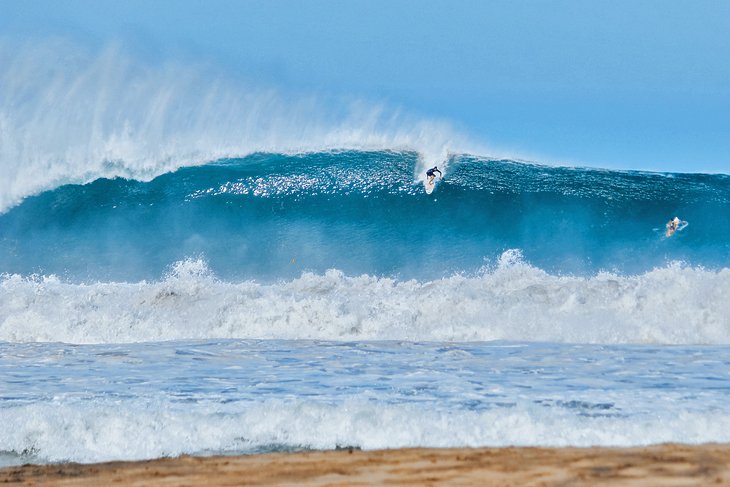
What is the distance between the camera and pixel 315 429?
4.23m

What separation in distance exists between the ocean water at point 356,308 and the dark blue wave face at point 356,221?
0.14 feet

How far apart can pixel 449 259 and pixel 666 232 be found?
433 cm

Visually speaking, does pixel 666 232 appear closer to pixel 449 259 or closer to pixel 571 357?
pixel 449 259

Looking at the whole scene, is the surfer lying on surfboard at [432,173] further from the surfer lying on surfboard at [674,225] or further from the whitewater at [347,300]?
the surfer lying on surfboard at [674,225]

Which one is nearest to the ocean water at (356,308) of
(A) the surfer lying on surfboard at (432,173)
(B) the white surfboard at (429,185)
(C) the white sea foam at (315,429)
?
(C) the white sea foam at (315,429)

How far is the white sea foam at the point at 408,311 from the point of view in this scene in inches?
344

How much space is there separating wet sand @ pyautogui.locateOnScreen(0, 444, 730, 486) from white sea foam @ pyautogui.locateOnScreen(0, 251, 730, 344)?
476 centimetres

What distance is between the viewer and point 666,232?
50.9 ft

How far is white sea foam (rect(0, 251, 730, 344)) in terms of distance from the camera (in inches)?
344

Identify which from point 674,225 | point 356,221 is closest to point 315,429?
point 356,221

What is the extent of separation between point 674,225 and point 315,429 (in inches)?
511

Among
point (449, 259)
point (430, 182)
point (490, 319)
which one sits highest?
A: point (430, 182)

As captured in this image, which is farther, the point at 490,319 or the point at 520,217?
the point at 520,217

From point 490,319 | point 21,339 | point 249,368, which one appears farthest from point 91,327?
point 490,319
